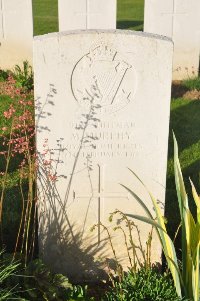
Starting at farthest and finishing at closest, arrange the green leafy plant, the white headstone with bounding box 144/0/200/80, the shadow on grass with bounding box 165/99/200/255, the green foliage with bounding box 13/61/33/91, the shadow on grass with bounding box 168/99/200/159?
the white headstone with bounding box 144/0/200/80, the green foliage with bounding box 13/61/33/91, the shadow on grass with bounding box 168/99/200/159, the shadow on grass with bounding box 165/99/200/255, the green leafy plant

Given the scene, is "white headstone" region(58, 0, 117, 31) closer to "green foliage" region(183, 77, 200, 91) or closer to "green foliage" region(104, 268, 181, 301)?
"green foliage" region(183, 77, 200, 91)

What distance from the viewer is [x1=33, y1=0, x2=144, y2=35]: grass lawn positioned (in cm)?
1445

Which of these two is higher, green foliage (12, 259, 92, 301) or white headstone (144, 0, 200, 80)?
white headstone (144, 0, 200, 80)

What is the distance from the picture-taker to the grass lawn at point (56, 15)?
1445 cm

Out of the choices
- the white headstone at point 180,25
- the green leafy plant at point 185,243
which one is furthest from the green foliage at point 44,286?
the white headstone at point 180,25

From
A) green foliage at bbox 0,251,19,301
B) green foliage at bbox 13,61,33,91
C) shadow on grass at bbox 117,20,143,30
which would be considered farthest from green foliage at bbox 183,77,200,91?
shadow on grass at bbox 117,20,143,30

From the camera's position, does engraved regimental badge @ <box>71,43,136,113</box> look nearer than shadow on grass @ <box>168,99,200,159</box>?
Yes

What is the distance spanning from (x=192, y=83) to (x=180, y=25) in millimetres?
946

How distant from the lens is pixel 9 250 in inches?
150

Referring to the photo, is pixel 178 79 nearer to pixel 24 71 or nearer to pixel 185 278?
pixel 24 71

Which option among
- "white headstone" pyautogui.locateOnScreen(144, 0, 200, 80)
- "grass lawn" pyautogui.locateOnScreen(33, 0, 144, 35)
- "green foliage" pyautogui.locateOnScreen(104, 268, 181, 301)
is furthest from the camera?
"grass lawn" pyautogui.locateOnScreen(33, 0, 144, 35)

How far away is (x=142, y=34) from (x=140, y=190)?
101cm

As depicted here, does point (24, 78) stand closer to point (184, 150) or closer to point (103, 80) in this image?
point (184, 150)

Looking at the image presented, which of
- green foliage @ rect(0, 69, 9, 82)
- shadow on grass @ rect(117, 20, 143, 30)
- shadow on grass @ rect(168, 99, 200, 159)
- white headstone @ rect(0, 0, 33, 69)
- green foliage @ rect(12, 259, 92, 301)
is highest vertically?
shadow on grass @ rect(117, 20, 143, 30)
